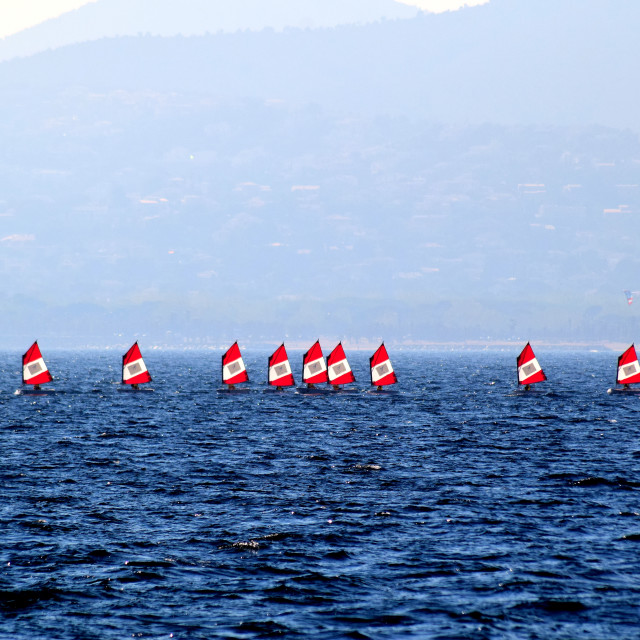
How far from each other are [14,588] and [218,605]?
6487 mm

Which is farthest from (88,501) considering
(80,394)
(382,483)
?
(80,394)

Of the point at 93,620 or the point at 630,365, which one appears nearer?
the point at 93,620

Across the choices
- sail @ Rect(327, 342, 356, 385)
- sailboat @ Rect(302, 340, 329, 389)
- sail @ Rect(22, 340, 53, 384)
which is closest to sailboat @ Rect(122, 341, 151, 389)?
sail @ Rect(22, 340, 53, 384)

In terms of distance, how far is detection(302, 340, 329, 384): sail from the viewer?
127 meters

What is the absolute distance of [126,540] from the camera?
41.2 metres

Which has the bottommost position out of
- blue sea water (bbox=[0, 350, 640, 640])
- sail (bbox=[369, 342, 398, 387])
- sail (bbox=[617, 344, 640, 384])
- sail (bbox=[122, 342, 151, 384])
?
blue sea water (bbox=[0, 350, 640, 640])

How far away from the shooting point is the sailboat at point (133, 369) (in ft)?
437

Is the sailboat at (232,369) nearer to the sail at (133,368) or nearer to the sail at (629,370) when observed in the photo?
the sail at (133,368)

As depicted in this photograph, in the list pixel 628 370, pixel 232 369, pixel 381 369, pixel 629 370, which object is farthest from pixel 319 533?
pixel 232 369

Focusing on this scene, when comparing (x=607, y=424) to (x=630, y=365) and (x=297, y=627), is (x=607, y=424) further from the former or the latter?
(x=297, y=627)

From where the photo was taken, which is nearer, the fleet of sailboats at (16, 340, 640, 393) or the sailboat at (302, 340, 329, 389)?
the fleet of sailboats at (16, 340, 640, 393)

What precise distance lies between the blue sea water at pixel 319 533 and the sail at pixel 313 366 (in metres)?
41.1

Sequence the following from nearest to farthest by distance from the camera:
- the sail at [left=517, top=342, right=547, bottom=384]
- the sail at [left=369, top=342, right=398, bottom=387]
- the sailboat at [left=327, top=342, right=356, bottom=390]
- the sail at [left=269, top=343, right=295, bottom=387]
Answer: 1. the sailboat at [left=327, top=342, right=356, bottom=390]
2. the sail at [left=369, top=342, right=398, bottom=387]
3. the sail at [left=269, top=343, right=295, bottom=387]
4. the sail at [left=517, top=342, right=547, bottom=384]

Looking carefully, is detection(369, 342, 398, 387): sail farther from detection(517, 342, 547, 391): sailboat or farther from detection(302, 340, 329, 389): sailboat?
detection(517, 342, 547, 391): sailboat
